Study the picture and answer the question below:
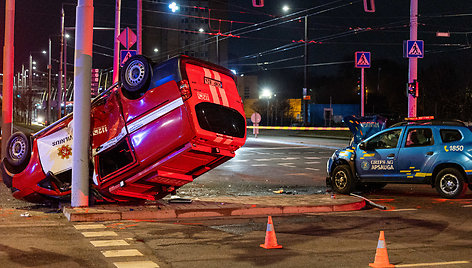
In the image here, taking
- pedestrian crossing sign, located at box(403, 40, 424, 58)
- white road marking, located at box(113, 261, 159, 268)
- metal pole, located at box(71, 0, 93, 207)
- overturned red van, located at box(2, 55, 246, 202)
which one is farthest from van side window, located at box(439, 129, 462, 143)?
pedestrian crossing sign, located at box(403, 40, 424, 58)

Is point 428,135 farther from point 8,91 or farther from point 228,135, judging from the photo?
point 8,91

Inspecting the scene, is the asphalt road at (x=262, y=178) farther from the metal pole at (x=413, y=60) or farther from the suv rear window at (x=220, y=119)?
the metal pole at (x=413, y=60)

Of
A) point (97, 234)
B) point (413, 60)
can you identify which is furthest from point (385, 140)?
point (413, 60)

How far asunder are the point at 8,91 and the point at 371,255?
15.6m

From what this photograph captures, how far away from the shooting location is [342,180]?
49.3 feet

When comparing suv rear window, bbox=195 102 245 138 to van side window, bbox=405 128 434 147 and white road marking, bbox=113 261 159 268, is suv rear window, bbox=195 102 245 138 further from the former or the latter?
van side window, bbox=405 128 434 147

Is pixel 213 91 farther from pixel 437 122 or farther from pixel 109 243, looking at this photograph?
pixel 437 122

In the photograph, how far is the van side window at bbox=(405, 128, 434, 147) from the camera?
14.1m

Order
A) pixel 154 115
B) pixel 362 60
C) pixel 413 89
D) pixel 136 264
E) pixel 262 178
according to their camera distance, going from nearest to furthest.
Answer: pixel 136 264, pixel 154 115, pixel 262 178, pixel 413 89, pixel 362 60

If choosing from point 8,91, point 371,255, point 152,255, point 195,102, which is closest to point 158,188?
point 195,102

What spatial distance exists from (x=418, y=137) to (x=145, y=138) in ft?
24.0

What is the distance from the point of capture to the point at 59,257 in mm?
7371

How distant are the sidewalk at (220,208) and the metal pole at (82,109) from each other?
43 centimetres

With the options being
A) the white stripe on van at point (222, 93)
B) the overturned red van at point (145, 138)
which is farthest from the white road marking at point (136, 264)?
the white stripe on van at point (222, 93)
